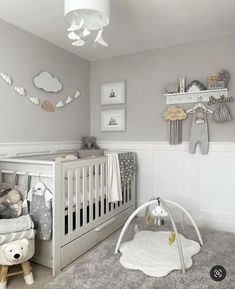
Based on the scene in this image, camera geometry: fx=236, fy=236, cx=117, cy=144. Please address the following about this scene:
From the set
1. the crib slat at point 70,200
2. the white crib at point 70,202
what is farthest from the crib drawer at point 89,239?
the crib slat at point 70,200

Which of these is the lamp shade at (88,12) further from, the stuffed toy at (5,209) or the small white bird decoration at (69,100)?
the stuffed toy at (5,209)

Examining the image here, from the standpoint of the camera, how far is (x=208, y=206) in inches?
108

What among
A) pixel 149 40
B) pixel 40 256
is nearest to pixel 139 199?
pixel 40 256

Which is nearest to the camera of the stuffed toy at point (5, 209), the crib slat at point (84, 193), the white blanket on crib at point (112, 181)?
the stuffed toy at point (5, 209)

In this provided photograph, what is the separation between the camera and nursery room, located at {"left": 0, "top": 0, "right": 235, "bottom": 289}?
174cm

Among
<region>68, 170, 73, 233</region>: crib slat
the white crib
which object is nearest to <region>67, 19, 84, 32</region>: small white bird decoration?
the white crib

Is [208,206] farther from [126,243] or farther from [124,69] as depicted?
[124,69]

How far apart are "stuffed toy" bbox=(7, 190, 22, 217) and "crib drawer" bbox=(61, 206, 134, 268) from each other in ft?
1.58

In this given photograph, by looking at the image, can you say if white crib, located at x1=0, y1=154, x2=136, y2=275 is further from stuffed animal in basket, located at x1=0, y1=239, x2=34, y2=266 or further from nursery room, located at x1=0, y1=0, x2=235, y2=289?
stuffed animal in basket, located at x1=0, y1=239, x2=34, y2=266

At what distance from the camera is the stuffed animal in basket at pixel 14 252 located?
5.34ft

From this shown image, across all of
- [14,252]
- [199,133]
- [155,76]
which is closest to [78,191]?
[14,252]

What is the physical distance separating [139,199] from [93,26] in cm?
217

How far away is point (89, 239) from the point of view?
7.27 feet

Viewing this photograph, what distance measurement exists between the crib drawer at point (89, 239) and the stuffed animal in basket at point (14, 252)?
0.31m
